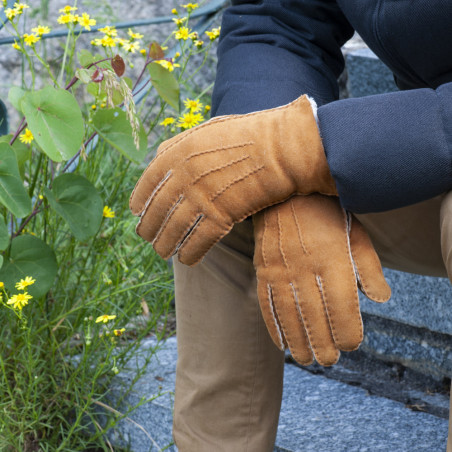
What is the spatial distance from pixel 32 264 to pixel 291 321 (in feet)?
2.36

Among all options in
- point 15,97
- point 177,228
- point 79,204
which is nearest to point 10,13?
point 15,97

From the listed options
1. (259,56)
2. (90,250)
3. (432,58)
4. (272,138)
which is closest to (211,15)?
(90,250)

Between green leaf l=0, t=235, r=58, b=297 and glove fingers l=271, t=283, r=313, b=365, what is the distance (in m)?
0.66

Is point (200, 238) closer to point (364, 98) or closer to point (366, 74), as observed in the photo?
point (364, 98)

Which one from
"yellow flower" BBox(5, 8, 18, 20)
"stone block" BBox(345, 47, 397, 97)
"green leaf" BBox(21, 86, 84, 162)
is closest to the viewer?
"green leaf" BBox(21, 86, 84, 162)

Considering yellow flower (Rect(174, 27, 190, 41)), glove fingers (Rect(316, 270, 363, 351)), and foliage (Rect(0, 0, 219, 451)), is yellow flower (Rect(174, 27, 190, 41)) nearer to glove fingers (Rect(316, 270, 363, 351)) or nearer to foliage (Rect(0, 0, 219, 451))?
foliage (Rect(0, 0, 219, 451))

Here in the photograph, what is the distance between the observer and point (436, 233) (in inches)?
41.4

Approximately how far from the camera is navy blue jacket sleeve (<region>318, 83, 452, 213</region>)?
0.89 metres

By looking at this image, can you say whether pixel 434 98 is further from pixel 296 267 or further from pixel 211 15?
pixel 211 15

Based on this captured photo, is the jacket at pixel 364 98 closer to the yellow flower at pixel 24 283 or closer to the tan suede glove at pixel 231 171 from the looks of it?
the tan suede glove at pixel 231 171

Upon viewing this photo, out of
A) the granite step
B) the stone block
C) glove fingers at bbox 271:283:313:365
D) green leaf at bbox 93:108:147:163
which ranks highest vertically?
green leaf at bbox 93:108:147:163

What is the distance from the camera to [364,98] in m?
0.95

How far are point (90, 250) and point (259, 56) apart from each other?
Answer: 2.38 ft

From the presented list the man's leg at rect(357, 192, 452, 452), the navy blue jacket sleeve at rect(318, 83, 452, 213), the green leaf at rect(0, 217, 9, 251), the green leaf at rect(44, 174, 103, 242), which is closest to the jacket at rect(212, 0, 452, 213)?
the navy blue jacket sleeve at rect(318, 83, 452, 213)
